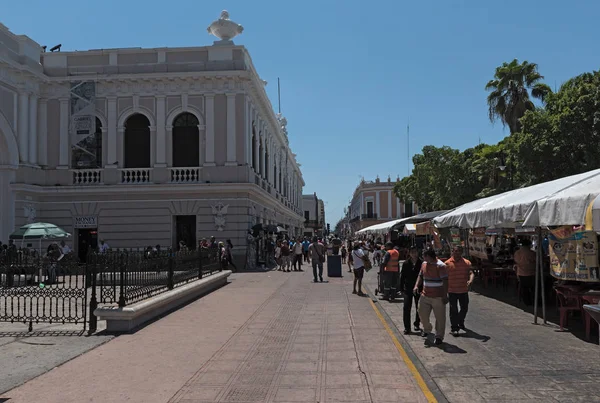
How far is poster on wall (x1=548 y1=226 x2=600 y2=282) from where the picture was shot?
9516 millimetres

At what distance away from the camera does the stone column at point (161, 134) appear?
29.2 meters

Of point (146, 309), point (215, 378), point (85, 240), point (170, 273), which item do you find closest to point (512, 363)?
point (215, 378)

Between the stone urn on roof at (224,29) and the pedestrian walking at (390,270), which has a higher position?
the stone urn on roof at (224,29)

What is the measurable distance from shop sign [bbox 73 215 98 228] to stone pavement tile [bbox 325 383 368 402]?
84.5 feet

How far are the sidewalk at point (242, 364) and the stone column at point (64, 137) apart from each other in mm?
20377

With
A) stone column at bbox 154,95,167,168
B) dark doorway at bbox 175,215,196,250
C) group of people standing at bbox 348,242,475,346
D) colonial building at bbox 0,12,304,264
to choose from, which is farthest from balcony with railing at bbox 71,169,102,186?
group of people standing at bbox 348,242,475,346

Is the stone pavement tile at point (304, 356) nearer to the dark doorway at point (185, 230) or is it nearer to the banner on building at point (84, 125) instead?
the dark doorway at point (185, 230)

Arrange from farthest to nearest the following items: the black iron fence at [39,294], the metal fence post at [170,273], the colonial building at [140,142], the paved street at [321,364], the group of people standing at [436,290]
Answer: the colonial building at [140,142]
the metal fence post at [170,273]
the black iron fence at [39,294]
the group of people standing at [436,290]
the paved street at [321,364]

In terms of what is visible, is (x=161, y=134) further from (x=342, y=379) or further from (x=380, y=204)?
(x=380, y=204)

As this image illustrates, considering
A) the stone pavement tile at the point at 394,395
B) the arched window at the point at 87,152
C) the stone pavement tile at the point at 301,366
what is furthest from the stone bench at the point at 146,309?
the arched window at the point at 87,152

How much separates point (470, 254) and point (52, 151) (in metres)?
22.5

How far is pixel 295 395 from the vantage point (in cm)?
619

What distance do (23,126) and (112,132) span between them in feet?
14.3

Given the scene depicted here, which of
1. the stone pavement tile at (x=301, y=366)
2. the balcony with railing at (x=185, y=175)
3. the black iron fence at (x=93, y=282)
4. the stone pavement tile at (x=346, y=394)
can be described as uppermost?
the balcony with railing at (x=185, y=175)
